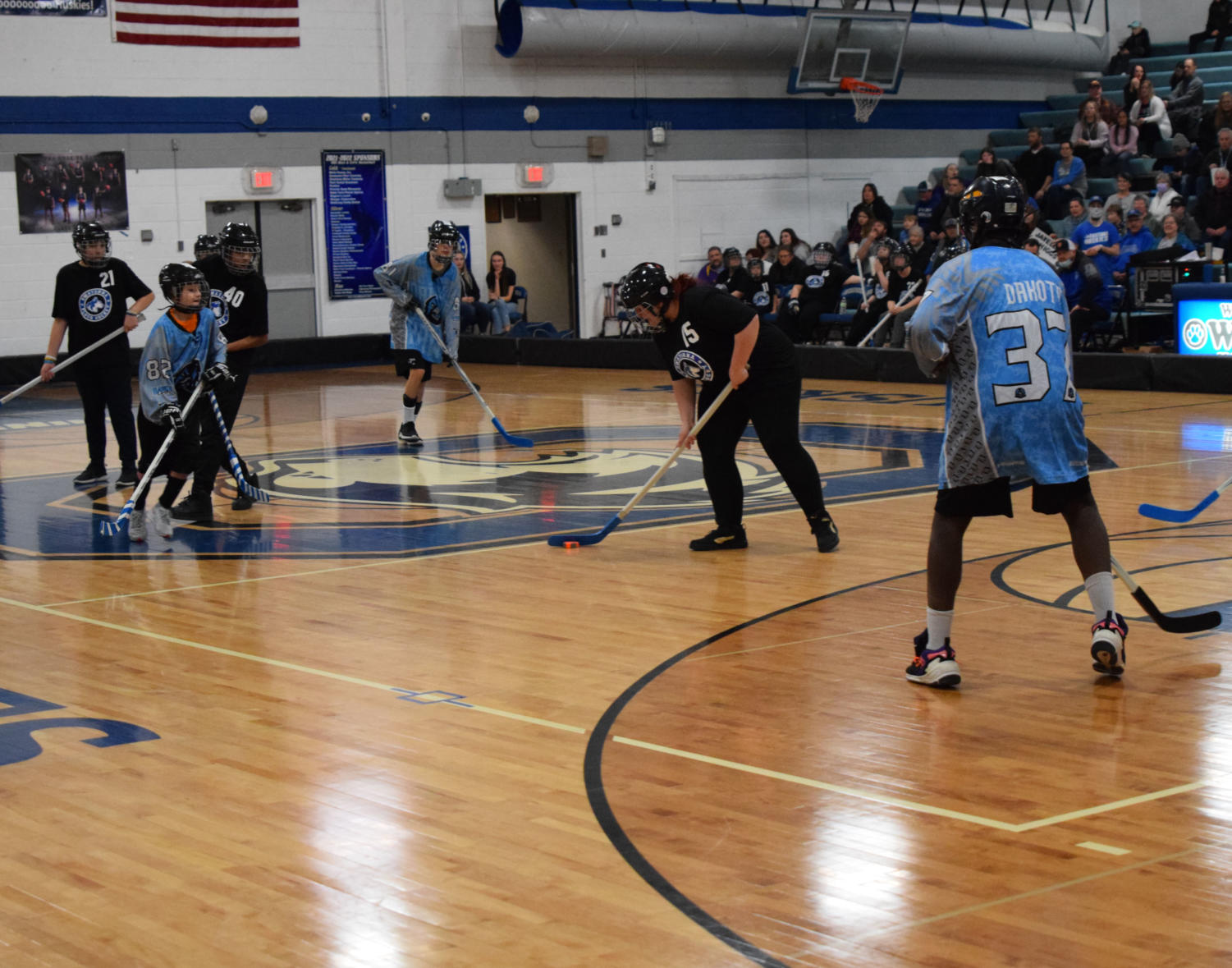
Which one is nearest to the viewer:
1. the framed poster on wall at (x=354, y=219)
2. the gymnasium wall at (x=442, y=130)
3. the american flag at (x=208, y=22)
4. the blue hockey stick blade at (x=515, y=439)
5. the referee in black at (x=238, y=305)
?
the referee in black at (x=238, y=305)

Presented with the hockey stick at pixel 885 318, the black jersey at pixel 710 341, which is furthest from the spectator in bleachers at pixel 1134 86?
the black jersey at pixel 710 341

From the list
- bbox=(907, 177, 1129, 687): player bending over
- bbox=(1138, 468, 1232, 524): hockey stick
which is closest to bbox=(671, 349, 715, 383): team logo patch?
bbox=(1138, 468, 1232, 524): hockey stick

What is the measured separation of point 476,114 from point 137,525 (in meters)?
15.0

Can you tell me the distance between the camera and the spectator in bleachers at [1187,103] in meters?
20.7

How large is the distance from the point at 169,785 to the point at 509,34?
1908 centimetres

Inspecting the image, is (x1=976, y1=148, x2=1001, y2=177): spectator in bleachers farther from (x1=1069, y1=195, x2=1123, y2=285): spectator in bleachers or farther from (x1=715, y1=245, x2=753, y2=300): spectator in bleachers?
(x1=715, y1=245, x2=753, y2=300): spectator in bleachers

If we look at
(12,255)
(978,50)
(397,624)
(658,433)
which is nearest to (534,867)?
(397,624)

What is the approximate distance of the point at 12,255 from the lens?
63.6 ft

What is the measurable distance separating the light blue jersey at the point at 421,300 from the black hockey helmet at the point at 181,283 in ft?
11.7

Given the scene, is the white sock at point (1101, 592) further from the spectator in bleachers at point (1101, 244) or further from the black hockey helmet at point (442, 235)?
the spectator in bleachers at point (1101, 244)

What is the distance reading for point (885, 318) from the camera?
682 inches

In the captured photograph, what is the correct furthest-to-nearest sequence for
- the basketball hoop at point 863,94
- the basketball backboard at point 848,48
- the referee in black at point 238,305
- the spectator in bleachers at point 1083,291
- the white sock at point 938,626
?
the basketball hoop at point 863,94 < the basketball backboard at point 848,48 < the spectator in bleachers at point 1083,291 < the referee in black at point 238,305 < the white sock at point 938,626

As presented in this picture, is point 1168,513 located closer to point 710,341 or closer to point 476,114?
point 710,341

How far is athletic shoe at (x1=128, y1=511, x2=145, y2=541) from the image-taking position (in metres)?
8.62
